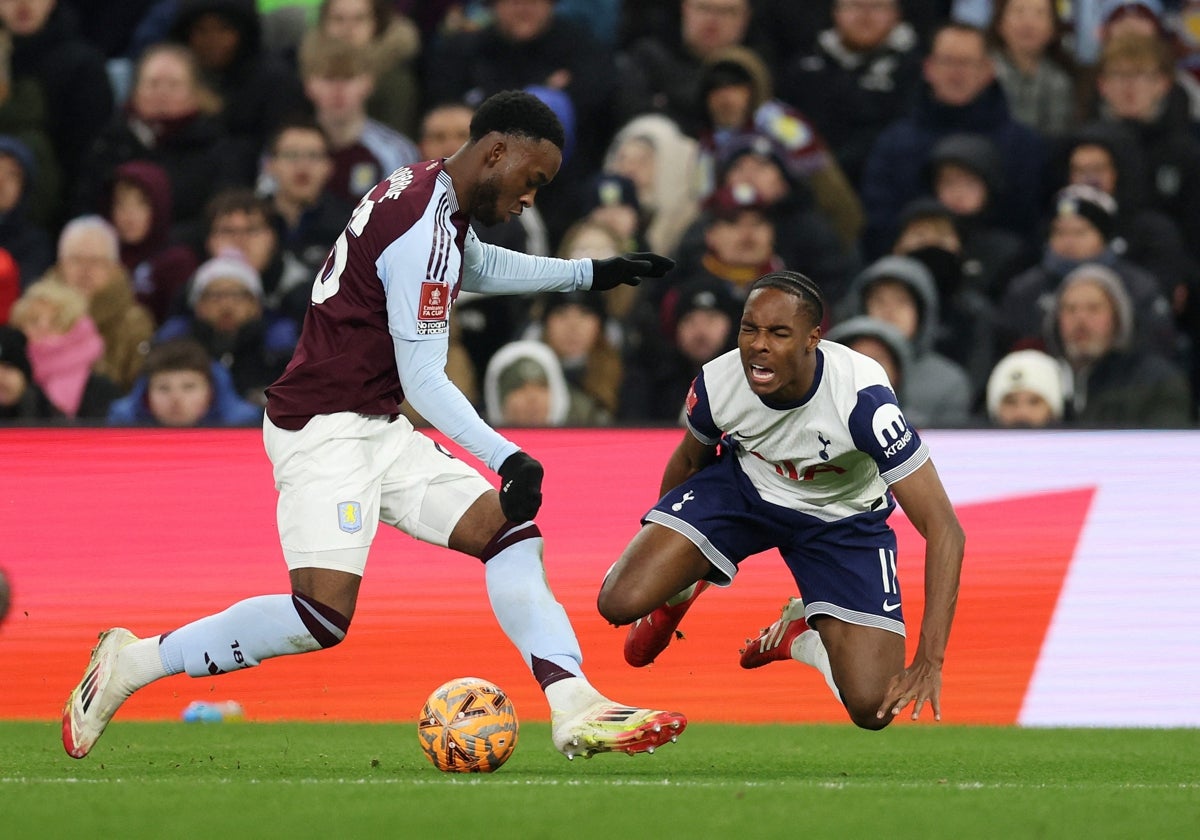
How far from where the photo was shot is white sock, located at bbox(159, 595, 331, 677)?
5.87 meters

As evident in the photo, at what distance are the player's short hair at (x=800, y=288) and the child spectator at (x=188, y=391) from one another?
11.2ft

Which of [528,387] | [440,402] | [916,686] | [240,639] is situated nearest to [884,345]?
[528,387]

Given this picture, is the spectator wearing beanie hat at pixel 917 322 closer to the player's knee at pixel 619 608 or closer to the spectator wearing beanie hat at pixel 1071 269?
the spectator wearing beanie hat at pixel 1071 269

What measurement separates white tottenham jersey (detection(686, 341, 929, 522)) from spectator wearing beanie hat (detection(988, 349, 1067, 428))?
219 cm

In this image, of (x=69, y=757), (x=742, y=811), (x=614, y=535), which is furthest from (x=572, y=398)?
(x=742, y=811)

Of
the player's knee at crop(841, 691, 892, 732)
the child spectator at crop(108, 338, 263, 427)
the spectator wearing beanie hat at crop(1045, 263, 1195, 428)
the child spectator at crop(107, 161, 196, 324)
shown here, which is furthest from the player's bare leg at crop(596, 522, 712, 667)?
the child spectator at crop(107, 161, 196, 324)

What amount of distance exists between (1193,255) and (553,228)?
10.9 ft

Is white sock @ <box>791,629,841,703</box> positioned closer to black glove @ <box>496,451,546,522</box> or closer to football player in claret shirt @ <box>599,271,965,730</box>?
football player in claret shirt @ <box>599,271,965,730</box>

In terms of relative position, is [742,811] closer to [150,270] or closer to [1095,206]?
[1095,206]

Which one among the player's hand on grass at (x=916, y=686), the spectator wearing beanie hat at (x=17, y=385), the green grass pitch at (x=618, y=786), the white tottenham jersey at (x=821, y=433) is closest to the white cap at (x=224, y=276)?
the spectator wearing beanie hat at (x=17, y=385)

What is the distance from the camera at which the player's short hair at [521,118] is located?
5.85 meters

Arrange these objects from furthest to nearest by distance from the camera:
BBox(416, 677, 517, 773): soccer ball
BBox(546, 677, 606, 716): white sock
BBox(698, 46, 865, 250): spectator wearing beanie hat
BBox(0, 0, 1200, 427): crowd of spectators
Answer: BBox(698, 46, 865, 250): spectator wearing beanie hat
BBox(0, 0, 1200, 427): crowd of spectators
BBox(416, 677, 517, 773): soccer ball
BBox(546, 677, 606, 716): white sock

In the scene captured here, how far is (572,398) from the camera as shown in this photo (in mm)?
9039

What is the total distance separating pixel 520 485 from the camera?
5617mm
